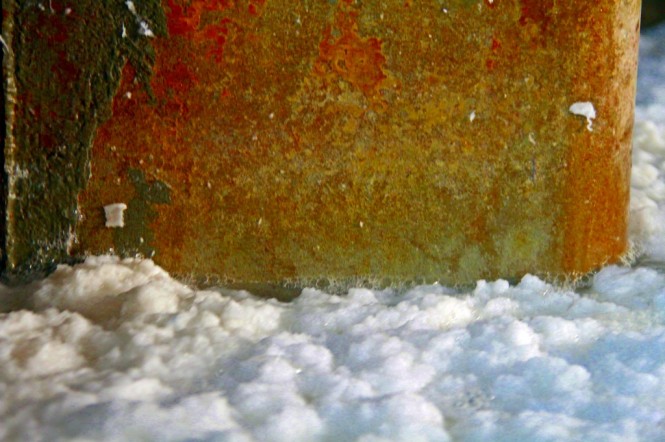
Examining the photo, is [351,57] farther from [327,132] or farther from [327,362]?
[327,362]

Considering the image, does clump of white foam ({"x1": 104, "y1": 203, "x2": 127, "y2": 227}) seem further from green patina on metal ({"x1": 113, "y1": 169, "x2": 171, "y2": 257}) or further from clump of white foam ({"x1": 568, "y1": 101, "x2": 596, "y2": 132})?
clump of white foam ({"x1": 568, "y1": 101, "x2": 596, "y2": 132})

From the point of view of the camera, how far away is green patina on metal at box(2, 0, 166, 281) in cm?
148

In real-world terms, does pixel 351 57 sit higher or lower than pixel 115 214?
higher

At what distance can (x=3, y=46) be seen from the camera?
58.7 inches

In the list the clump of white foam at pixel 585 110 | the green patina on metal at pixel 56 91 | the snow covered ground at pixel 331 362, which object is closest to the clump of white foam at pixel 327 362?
the snow covered ground at pixel 331 362

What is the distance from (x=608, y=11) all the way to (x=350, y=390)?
35.5 inches

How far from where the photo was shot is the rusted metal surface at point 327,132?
1507mm

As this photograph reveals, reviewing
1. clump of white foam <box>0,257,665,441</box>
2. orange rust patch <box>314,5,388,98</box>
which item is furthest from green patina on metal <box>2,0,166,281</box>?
orange rust patch <box>314,5,388,98</box>

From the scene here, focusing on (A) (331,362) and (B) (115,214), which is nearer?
(A) (331,362)

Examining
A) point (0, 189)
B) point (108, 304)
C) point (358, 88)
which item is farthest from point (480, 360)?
point (0, 189)

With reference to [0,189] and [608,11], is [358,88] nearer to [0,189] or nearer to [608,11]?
[608,11]

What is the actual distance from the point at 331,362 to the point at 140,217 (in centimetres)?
51

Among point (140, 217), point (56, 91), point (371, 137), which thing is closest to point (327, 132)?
point (371, 137)

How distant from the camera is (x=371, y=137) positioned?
1.57m
